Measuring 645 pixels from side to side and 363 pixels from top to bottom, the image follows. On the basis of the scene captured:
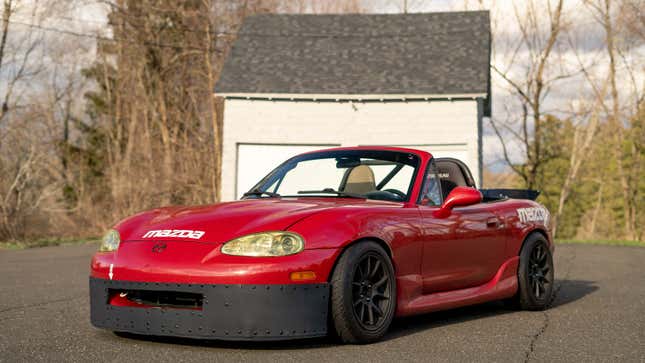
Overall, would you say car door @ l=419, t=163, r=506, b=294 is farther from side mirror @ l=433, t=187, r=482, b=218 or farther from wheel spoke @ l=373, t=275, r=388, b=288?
wheel spoke @ l=373, t=275, r=388, b=288

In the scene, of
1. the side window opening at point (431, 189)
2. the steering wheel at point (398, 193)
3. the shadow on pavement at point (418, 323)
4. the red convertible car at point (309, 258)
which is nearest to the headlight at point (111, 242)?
the red convertible car at point (309, 258)

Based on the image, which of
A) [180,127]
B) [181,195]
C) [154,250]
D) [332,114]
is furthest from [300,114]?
[154,250]

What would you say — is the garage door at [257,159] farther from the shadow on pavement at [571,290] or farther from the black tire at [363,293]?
the black tire at [363,293]

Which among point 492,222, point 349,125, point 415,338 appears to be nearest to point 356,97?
point 349,125

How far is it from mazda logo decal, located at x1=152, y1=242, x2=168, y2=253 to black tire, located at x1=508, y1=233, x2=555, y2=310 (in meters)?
3.56

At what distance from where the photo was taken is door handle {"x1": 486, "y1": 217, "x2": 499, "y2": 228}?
7.23 meters

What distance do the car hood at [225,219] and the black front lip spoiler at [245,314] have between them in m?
0.36

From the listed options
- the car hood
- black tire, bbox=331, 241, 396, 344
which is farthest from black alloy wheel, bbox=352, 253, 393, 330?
the car hood

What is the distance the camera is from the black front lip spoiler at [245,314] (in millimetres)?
5121

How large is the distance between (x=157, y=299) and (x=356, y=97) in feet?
65.2

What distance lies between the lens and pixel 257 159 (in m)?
24.8

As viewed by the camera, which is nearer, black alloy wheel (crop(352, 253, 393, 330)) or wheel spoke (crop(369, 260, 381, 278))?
black alloy wheel (crop(352, 253, 393, 330))

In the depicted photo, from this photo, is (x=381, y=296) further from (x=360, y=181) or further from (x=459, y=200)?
(x=360, y=181)

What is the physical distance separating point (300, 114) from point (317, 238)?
1997 centimetres
